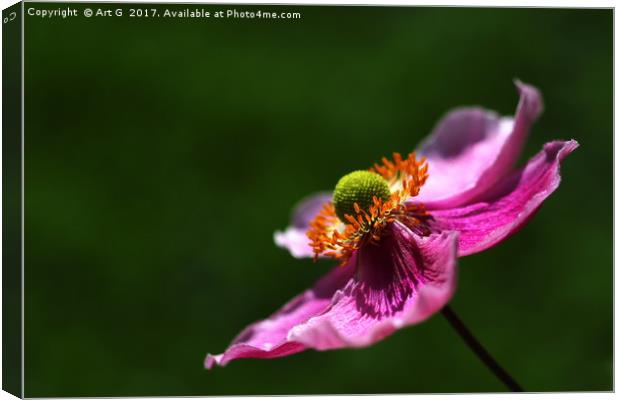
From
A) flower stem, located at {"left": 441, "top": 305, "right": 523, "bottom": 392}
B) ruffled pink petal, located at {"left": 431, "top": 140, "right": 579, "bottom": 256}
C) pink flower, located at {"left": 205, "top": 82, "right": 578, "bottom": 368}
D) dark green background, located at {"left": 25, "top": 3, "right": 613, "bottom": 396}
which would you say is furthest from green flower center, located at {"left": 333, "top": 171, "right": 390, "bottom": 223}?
dark green background, located at {"left": 25, "top": 3, "right": 613, "bottom": 396}

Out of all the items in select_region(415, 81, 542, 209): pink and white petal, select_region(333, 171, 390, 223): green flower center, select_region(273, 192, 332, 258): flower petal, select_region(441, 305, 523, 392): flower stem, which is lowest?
select_region(441, 305, 523, 392): flower stem

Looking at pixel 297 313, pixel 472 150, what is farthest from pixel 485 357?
pixel 472 150

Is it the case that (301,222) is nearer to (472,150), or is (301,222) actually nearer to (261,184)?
(472,150)

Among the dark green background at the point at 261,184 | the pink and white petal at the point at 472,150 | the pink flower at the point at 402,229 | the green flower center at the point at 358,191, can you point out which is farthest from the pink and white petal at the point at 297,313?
the dark green background at the point at 261,184

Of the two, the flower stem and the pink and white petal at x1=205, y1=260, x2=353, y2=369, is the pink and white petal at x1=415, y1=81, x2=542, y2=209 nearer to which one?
the pink and white petal at x1=205, y1=260, x2=353, y2=369

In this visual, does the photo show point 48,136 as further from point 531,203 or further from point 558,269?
Result: point 531,203

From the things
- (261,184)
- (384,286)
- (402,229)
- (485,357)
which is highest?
(261,184)
